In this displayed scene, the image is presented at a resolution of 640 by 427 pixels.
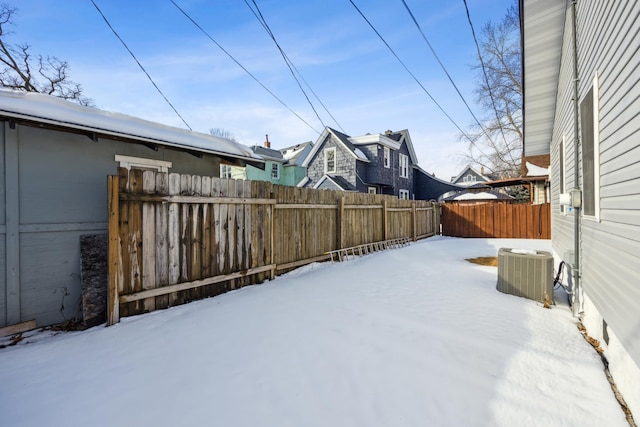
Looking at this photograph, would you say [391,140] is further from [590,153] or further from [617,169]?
[617,169]

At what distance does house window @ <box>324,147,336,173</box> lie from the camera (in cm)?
1897

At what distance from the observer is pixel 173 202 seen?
4066 millimetres

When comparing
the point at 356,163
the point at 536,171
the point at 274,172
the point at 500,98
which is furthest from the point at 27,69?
the point at 500,98

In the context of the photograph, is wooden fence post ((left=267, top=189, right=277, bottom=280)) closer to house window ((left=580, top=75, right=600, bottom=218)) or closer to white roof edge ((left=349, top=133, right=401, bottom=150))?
house window ((left=580, top=75, right=600, bottom=218))

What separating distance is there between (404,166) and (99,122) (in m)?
19.9

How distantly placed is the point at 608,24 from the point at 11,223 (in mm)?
6935

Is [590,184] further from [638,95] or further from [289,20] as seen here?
[289,20]

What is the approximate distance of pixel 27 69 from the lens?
1550cm

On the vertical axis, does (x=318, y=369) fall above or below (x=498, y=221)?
below

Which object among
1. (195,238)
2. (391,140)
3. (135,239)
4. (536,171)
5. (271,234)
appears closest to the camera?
(135,239)

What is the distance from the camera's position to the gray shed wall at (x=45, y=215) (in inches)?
141

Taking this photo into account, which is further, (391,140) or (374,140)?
(391,140)

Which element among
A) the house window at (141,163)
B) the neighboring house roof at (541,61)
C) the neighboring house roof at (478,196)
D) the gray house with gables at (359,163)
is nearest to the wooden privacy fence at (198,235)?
the house window at (141,163)

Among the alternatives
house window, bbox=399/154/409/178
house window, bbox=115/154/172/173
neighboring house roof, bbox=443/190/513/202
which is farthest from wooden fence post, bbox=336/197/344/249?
neighboring house roof, bbox=443/190/513/202
